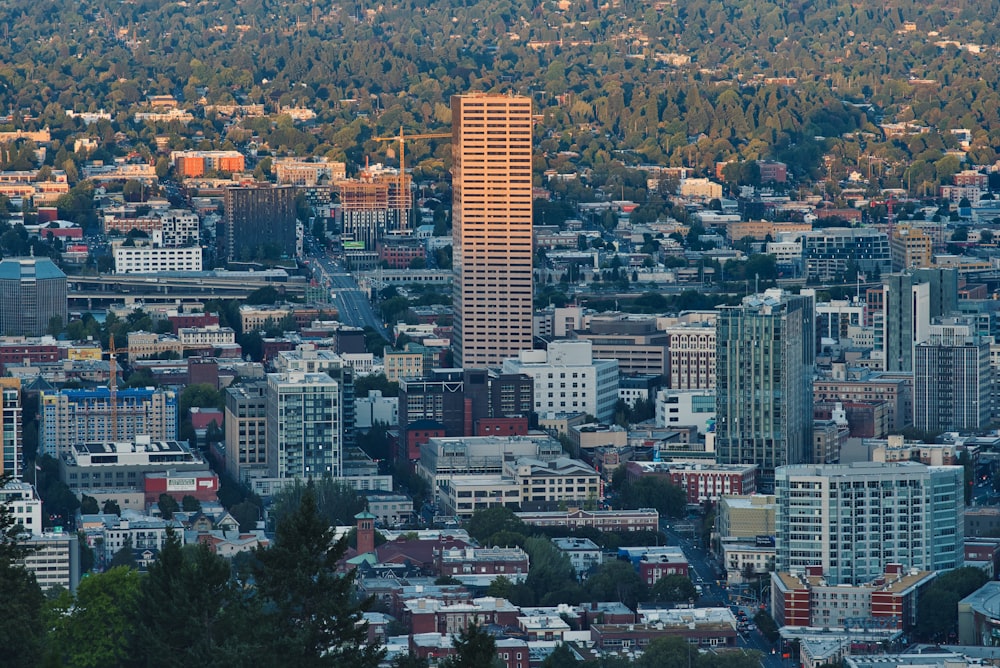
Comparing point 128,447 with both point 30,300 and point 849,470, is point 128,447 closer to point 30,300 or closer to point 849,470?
point 849,470

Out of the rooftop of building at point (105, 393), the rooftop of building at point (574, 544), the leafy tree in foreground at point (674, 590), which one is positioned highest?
the rooftop of building at point (105, 393)

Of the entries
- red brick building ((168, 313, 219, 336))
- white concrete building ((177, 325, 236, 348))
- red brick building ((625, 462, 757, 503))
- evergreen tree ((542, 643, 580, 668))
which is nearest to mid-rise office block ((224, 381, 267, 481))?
red brick building ((625, 462, 757, 503))

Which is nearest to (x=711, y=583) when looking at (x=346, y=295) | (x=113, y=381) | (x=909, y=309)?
(x=113, y=381)

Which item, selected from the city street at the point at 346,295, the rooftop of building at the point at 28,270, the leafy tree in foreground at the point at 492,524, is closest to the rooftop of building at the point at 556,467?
the leafy tree in foreground at the point at 492,524

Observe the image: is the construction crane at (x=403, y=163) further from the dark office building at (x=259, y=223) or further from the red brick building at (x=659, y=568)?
the red brick building at (x=659, y=568)

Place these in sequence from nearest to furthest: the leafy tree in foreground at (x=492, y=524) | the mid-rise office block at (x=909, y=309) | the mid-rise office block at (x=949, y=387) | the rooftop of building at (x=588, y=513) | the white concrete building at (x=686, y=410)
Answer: the leafy tree in foreground at (x=492, y=524)
the rooftop of building at (x=588, y=513)
the white concrete building at (x=686, y=410)
the mid-rise office block at (x=949, y=387)
the mid-rise office block at (x=909, y=309)

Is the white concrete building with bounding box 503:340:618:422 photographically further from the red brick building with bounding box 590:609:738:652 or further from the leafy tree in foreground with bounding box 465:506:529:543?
the red brick building with bounding box 590:609:738:652
